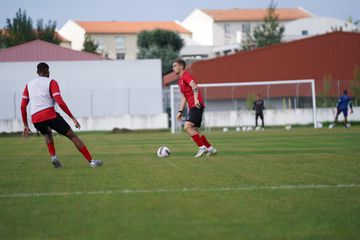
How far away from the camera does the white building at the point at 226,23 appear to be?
119438 mm

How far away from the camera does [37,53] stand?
205ft

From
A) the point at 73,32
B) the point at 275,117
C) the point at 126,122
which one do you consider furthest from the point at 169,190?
the point at 73,32

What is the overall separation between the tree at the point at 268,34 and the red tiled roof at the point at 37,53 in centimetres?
4350

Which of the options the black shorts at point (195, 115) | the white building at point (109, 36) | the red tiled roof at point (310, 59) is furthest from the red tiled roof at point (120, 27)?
the black shorts at point (195, 115)

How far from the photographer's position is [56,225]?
744 cm

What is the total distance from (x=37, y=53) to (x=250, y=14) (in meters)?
65.9

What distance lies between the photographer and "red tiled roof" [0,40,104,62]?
61906 mm

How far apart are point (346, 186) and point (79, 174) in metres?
4.76

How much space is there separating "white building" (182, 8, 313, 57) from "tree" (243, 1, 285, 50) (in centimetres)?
1056

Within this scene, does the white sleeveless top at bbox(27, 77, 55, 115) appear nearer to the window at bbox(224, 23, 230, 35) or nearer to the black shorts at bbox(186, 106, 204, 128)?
the black shorts at bbox(186, 106, 204, 128)

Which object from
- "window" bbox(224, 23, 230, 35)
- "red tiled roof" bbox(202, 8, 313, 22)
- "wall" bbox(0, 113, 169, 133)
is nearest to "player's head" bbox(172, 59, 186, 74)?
"wall" bbox(0, 113, 169, 133)

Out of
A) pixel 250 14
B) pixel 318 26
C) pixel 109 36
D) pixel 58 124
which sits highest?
pixel 250 14

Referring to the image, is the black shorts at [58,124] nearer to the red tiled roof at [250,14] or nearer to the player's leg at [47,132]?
the player's leg at [47,132]

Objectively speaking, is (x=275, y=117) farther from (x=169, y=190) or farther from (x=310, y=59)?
(x=169, y=190)
